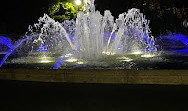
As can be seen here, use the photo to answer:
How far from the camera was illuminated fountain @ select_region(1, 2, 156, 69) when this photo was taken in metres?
13.1

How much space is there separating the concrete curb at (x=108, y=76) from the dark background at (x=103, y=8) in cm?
1729

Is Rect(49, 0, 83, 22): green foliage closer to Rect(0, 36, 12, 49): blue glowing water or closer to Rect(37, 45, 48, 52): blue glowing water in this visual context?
Rect(37, 45, 48, 52): blue glowing water

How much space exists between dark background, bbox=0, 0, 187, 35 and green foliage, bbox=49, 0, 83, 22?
1.69ft

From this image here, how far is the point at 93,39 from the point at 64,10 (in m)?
10.9

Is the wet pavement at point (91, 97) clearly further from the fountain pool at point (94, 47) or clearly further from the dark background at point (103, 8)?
the dark background at point (103, 8)

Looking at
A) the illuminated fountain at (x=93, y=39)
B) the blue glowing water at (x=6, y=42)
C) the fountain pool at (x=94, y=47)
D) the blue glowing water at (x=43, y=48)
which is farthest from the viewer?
the blue glowing water at (x=6, y=42)

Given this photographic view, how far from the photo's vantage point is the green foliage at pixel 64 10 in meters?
23.2

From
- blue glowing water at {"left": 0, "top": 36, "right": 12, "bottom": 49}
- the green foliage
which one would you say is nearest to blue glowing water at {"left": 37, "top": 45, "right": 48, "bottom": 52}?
blue glowing water at {"left": 0, "top": 36, "right": 12, "bottom": 49}

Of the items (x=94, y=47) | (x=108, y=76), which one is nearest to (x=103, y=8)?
(x=94, y=47)

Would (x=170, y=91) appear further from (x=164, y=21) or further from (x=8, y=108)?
(x=164, y=21)

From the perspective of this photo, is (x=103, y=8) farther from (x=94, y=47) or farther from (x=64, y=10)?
(x=94, y=47)

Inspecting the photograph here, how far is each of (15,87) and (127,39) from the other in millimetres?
14872

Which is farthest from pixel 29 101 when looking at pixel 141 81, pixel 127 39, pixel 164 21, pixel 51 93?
pixel 164 21

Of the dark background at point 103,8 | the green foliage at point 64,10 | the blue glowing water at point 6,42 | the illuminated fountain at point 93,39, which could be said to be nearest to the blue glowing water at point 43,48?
the illuminated fountain at point 93,39
